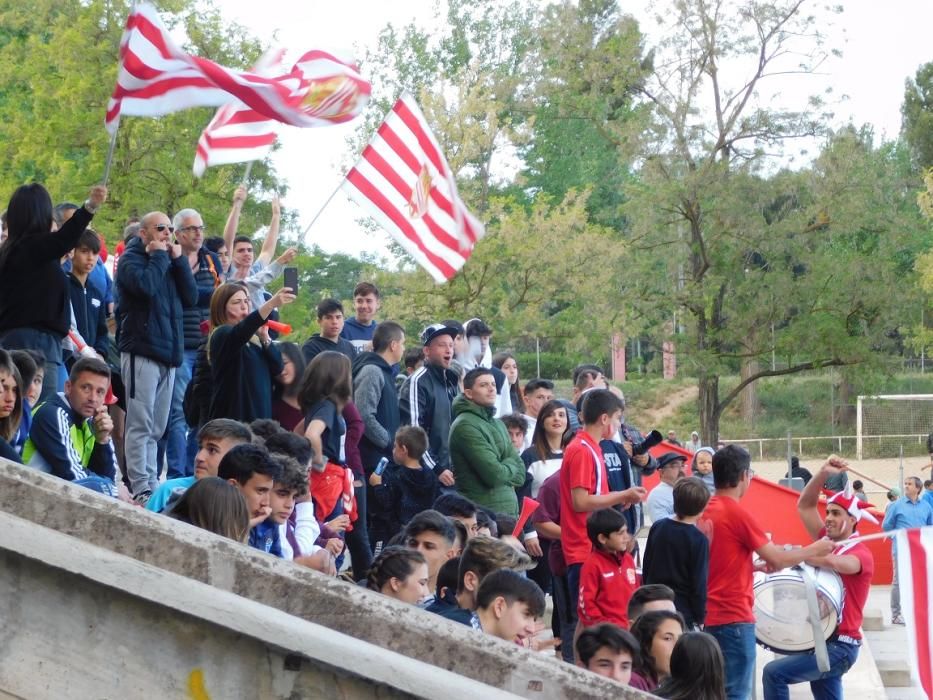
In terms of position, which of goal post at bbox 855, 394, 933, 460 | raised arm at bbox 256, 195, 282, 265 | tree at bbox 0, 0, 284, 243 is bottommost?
goal post at bbox 855, 394, 933, 460

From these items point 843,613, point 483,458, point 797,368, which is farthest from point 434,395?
point 797,368

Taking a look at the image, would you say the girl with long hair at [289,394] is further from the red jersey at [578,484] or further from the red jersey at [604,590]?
the red jersey at [604,590]

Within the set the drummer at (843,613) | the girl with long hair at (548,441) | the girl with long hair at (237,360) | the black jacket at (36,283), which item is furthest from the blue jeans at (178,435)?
the drummer at (843,613)

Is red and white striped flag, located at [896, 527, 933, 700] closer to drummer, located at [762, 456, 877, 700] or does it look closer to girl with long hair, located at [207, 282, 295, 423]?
drummer, located at [762, 456, 877, 700]

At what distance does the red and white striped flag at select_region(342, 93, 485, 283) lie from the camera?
1004 cm

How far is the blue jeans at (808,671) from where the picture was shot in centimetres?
1005

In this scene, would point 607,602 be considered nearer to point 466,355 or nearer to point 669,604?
point 669,604

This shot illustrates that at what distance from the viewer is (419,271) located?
101 ft

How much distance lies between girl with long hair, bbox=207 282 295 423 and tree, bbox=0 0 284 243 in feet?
54.3

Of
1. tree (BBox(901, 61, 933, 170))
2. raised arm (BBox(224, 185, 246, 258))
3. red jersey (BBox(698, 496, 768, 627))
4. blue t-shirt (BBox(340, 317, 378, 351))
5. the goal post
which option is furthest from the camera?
tree (BBox(901, 61, 933, 170))

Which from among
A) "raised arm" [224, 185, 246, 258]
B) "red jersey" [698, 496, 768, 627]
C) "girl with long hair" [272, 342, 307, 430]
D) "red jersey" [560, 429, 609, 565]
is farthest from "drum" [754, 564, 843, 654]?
"raised arm" [224, 185, 246, 258]

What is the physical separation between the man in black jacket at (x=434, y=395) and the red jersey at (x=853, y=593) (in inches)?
120

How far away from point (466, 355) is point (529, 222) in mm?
21443

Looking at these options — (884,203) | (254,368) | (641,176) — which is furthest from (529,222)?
(254,368)
